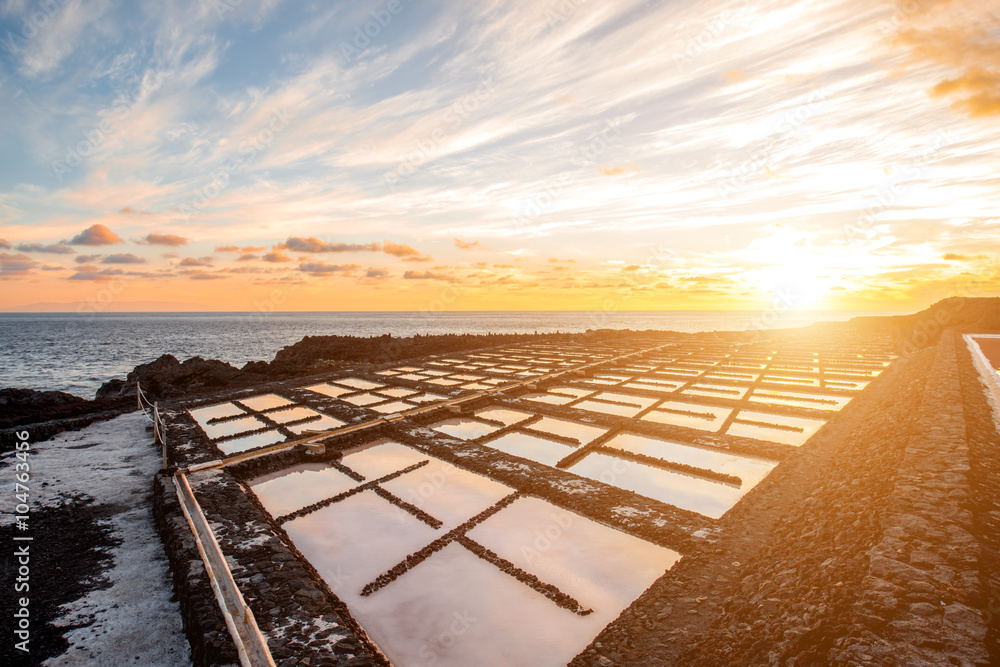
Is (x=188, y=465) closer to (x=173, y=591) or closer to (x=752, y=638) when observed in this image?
(x=173, y=591)

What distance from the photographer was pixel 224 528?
344 centimetres

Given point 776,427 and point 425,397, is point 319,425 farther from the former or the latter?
point 776,427

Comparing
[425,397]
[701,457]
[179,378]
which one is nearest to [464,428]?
[425,397]

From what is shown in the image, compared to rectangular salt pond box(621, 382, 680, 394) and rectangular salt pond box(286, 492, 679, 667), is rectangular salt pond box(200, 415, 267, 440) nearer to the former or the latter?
rectangular salt pond box(286, 492, 679, 667)

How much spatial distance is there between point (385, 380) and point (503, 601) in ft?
27.0

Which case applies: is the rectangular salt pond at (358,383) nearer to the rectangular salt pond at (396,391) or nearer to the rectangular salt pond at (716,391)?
the rectangular salt pond at (396,391)

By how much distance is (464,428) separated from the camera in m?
6.38

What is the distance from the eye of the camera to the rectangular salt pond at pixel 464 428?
19.8 feet

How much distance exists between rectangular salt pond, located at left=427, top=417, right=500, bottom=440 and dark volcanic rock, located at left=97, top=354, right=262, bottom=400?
8824 millimetres

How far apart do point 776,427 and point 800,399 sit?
216cm

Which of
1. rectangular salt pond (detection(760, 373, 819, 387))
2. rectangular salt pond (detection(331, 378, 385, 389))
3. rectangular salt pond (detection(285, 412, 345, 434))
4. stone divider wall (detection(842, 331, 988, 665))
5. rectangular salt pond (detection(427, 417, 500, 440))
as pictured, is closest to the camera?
stone divider wall (detection(842, 331, 988, 665))

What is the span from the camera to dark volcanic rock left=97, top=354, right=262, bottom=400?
40.6 ft

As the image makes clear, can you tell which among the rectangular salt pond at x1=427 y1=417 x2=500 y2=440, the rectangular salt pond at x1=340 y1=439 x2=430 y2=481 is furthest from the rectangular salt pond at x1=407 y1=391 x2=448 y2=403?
the rectangular salt pond at x1=340 y1=439 x2=430 y2=481

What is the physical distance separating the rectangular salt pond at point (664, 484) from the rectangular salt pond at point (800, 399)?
3893 millimetres
